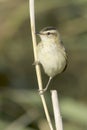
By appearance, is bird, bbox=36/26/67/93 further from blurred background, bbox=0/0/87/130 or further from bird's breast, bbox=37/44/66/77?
blurred background, bbox=0/0/87/130

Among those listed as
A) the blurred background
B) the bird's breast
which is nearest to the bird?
the bird's breast

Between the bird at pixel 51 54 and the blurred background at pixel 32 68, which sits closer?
the bird at pixel 51 54

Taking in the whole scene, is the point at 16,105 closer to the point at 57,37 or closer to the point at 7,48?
the point at 7,48

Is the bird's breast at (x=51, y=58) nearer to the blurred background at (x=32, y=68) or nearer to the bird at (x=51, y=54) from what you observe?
the bird at (x=51, y=54)

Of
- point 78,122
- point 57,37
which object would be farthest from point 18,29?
point 57,37

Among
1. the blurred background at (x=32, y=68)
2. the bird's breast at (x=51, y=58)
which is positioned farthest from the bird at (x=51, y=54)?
the blurred background at (x=32, y=68)
